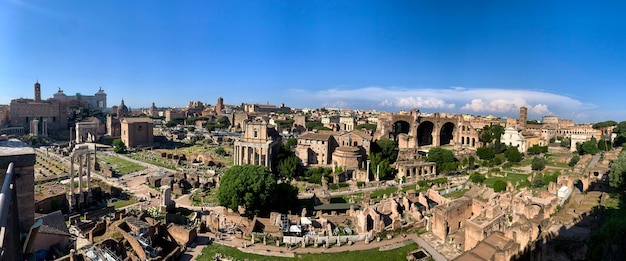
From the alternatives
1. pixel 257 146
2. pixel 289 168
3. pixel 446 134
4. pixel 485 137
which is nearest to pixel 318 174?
pixel 289 168

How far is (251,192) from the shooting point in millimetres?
28984

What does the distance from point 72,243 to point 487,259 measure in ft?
80.0

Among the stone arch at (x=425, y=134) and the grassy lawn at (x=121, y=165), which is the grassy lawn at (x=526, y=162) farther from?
the grassy lawn at (x=121, y=165)

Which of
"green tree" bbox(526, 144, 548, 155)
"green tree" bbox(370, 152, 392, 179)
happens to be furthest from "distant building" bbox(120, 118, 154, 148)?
"green tree" bbox(526, 144, 548, 155)

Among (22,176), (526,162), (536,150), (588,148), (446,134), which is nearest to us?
(22,176)

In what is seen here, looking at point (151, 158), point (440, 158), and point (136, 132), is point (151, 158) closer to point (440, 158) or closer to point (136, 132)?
point (136, 132)

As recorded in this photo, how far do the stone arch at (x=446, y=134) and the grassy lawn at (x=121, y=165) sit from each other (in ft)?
188

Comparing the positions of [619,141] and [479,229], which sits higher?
[619,141]

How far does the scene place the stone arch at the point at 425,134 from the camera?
236 feet

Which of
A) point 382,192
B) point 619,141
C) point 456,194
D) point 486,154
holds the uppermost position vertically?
point 619,141

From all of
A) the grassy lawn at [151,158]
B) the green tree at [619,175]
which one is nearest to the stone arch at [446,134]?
the green tree at [619,175]

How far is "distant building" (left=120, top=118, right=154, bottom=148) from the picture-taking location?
7750 centimetres

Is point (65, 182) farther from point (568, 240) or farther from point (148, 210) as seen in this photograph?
point (568, 240)

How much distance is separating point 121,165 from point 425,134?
58295mm
